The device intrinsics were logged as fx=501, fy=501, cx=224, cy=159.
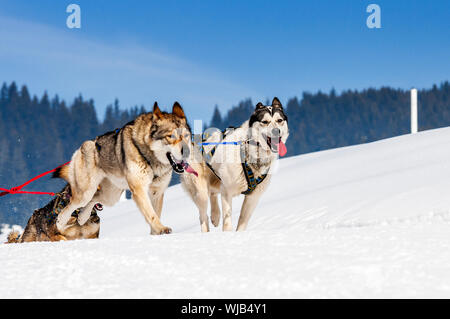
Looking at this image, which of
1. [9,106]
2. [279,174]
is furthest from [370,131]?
[279,174]

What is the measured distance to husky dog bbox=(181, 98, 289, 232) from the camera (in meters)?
4.09

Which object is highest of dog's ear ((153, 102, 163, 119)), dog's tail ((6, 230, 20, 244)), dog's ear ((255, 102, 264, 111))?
dog's ear ((255, 102, 264, 111))

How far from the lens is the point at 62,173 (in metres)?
4.64

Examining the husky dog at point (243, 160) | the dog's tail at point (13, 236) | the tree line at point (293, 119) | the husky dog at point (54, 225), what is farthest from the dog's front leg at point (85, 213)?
the tree line at point (293, 119)

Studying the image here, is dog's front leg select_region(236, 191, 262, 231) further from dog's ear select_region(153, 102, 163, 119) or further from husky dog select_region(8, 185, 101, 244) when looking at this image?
husky dog select_region(8, 185, 101, 244)

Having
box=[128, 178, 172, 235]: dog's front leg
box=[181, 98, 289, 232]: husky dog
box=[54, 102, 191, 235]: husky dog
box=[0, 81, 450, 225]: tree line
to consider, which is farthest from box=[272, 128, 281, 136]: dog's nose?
box=[0, 81, 450, 225]: tree line

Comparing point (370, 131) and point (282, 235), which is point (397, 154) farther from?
point (370, 131)

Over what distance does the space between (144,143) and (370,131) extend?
81870mm

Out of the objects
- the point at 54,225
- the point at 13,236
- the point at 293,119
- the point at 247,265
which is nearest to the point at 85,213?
the point at 54,225

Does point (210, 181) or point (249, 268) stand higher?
point (210, 181)

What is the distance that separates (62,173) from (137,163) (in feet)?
3.44

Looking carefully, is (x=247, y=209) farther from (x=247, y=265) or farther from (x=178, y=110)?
(x=247, y=265)

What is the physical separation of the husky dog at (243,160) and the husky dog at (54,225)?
40.8 inches
